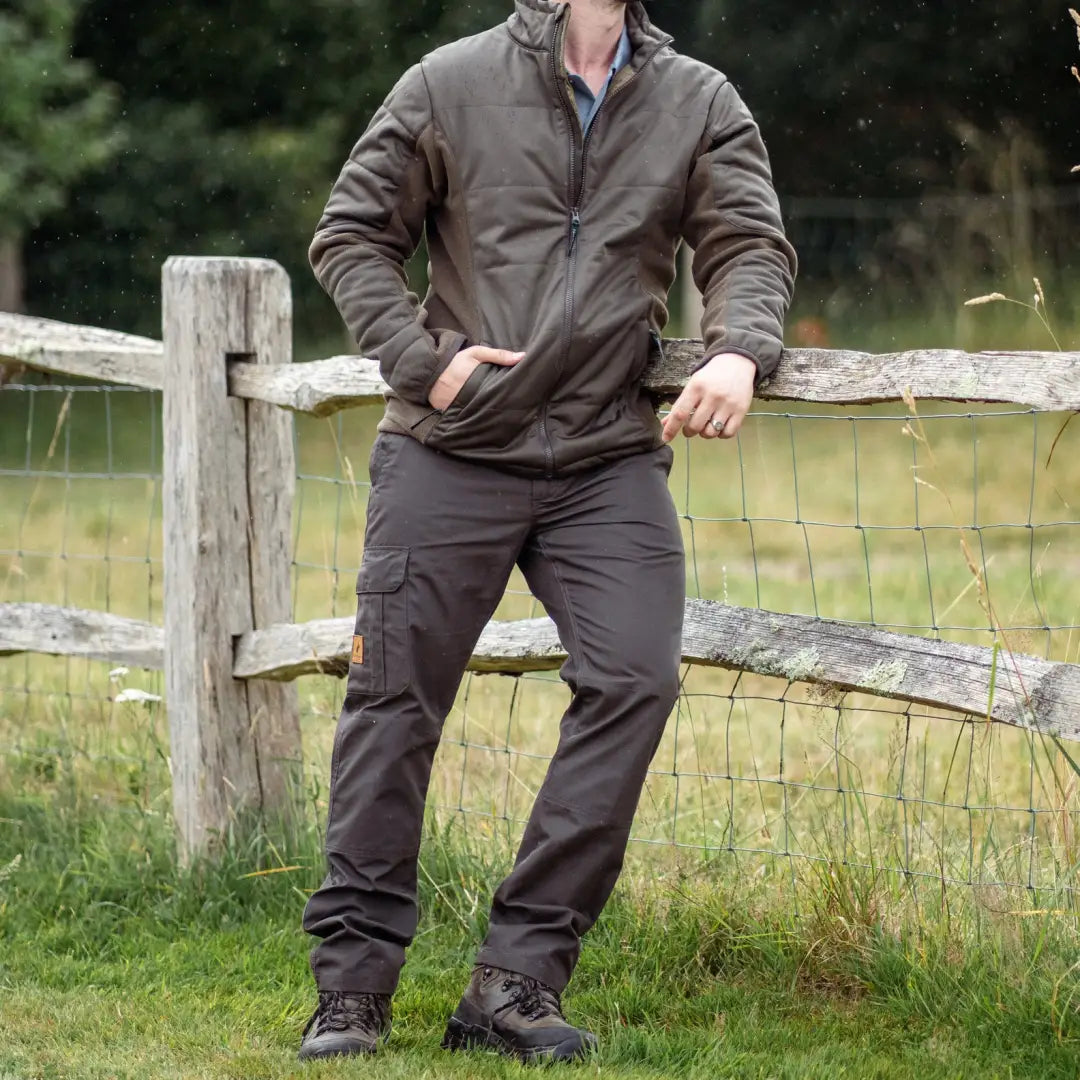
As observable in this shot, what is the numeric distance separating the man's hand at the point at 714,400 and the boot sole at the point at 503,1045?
3.88 ft

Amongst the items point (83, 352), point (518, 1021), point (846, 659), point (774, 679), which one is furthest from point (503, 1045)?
point (774, 679)

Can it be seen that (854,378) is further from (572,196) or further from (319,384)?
(319,384)

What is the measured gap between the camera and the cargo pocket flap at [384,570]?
3.01m

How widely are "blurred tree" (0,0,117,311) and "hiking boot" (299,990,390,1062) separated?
12.7m

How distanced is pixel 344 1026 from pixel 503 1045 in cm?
31

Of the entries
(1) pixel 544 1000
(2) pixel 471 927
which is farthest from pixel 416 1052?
(2) pixel 471 927

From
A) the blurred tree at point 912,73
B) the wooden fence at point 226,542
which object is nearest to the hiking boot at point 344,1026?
the wooden fence at point 226,542

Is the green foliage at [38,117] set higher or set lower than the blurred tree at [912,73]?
lower

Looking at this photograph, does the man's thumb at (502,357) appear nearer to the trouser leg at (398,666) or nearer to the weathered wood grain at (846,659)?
the trouser leg at (398,666)

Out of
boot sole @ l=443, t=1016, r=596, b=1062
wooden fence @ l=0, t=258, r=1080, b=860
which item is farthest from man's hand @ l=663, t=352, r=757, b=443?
boot sole @ l=443, t=1016, r=596, b=1062

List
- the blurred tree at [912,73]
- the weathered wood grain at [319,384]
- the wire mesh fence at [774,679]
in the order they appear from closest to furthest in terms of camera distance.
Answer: the wire mesh fence at [774,679]
the weathered wood grain at [319,384]
the blurred tree at [912,73]

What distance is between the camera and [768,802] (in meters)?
5.19

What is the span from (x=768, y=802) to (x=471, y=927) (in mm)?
1742

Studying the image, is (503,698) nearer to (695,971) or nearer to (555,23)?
Answer: (695,971)
